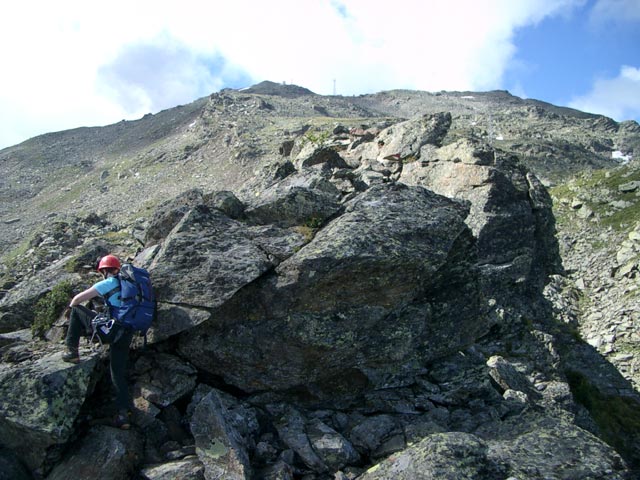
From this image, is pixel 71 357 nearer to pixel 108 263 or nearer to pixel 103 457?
pixel 108 263

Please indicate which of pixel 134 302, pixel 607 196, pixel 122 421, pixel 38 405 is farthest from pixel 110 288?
pixel 607 196

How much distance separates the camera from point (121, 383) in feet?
32.7

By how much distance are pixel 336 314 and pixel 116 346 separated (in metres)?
5.22

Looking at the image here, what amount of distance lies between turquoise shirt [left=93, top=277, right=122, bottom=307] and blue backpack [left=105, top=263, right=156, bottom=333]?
7cm

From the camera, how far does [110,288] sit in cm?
1020

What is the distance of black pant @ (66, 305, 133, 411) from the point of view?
391 inches

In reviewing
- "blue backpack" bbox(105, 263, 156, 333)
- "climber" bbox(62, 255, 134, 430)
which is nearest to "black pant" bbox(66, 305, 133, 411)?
"climber" bbox(62, 255, 134, 430)

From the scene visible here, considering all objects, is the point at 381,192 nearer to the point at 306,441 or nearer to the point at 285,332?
the point at 285,332

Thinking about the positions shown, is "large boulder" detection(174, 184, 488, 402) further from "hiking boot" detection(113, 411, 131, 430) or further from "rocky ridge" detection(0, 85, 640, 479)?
"hiking boot" detection(113, 411, 131, 430)

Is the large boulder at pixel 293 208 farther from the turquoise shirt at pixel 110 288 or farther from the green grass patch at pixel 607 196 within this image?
the green grass patch at pixel 607 196

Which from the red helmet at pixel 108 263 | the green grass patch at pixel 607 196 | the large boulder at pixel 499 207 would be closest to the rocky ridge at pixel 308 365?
the red helmet at pixel 108 263

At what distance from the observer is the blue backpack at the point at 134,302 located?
1017cm

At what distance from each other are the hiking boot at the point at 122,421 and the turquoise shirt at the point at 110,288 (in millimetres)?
2383

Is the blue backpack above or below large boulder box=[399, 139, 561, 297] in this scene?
below
